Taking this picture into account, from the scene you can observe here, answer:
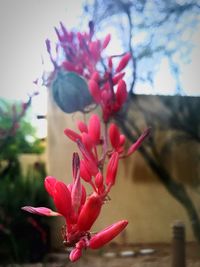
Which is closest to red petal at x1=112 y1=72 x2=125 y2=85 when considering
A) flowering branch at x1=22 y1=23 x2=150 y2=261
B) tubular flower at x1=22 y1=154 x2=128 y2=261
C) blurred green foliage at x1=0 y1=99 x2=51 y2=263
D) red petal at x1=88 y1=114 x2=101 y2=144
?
flowering branch at x1=22 y1=23 x2=150 y2=261

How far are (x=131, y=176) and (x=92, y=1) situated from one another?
17.8 inches

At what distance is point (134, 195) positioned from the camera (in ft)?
2.89

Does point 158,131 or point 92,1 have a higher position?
point 92,1

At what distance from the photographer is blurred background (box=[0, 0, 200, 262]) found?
2.86ft

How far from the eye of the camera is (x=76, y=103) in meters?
0.88

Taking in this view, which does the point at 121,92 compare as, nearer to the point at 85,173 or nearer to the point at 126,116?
the point at 126,116

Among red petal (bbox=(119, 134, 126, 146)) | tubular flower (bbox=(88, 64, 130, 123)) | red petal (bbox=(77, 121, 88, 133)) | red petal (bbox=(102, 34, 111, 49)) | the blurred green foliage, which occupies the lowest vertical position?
the blurred green foliage

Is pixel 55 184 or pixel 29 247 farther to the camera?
pixel 29 247

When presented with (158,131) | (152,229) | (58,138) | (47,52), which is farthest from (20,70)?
(152,229)

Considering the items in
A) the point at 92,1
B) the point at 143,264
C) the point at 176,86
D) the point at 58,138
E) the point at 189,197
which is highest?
the point at 92,1

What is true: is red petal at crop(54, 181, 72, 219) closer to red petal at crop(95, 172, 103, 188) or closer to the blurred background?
red petal at crop(95, 172, 103, 188)

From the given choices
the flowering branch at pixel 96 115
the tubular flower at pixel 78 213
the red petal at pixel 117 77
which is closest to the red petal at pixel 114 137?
the flowering branch at pixel 96 115

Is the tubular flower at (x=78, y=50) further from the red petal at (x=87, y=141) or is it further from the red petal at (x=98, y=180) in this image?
the red petal at (x=98, y=180)

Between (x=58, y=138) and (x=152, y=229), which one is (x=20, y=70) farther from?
(x=152, y=229)
